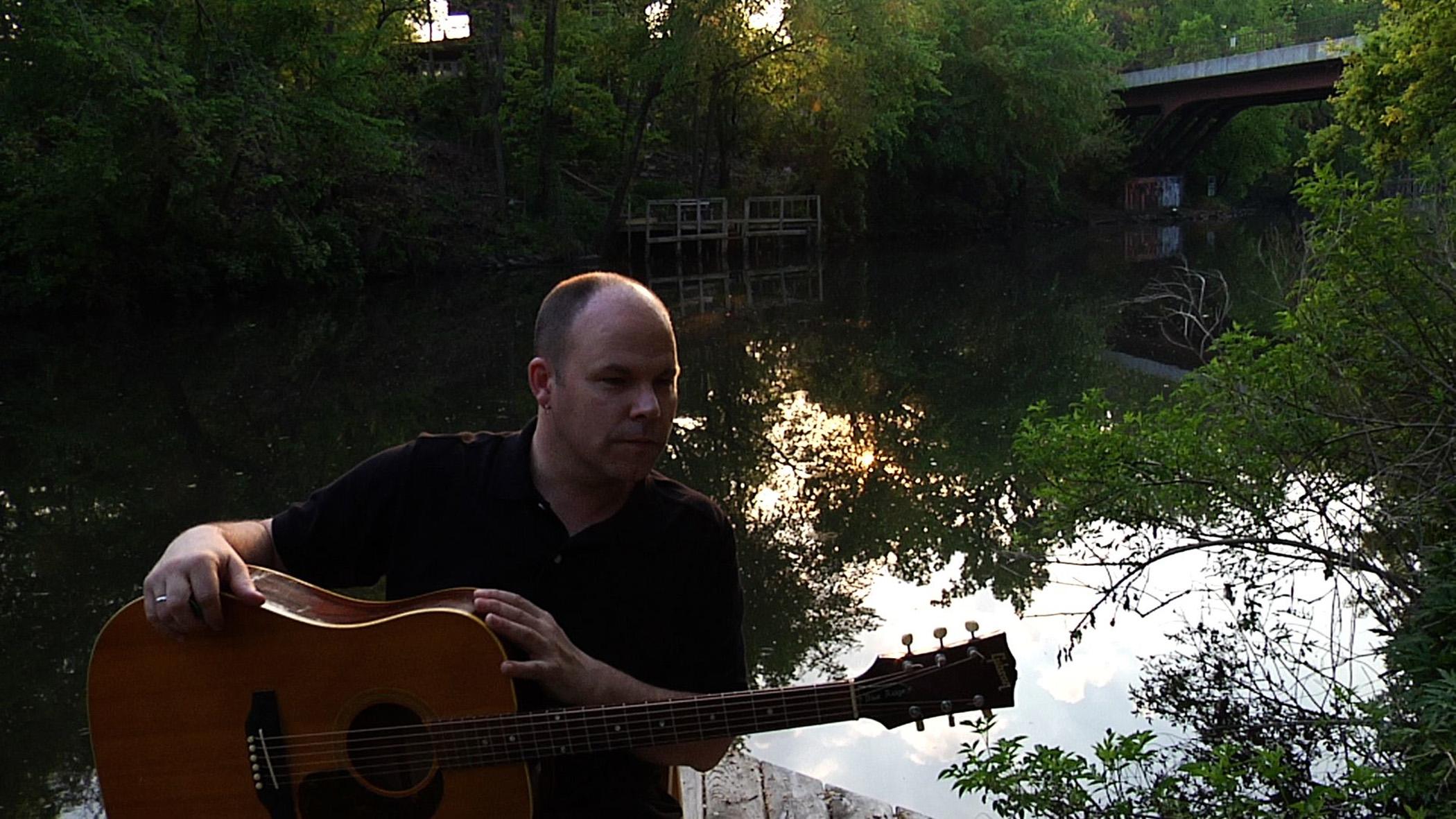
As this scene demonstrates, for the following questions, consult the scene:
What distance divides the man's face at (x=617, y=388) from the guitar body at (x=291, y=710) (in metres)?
0.36

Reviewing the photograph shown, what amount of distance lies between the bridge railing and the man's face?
134 feet

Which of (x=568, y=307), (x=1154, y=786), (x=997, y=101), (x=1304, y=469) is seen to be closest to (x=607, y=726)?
(x=568, y=307)

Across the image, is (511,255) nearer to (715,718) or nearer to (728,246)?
(728,246)

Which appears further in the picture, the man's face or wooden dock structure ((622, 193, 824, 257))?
wooden dock structure ((622, 193, 824, 257))

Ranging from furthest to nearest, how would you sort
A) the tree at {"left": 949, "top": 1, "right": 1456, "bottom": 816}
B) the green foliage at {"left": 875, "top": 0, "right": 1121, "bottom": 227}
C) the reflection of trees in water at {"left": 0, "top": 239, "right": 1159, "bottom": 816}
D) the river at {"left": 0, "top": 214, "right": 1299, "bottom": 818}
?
the green foliage at {"left": 875, "top": 0, "right": 1121, "bottom": 227} → the reflection of trees in water at {"left": 0, "top": 239, "right": 1159, "bottom": 816} → the river at {"left": 0, "top": 214, "right": 1299, "bottom": 818} → the tree at {"left": 949, "top": 1, "right": 1456, "bottom": 816}

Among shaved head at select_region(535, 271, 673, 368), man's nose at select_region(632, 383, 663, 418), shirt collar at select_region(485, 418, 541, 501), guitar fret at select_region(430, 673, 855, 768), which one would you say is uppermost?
shaved head at select_region(535, 271, 673, 368)

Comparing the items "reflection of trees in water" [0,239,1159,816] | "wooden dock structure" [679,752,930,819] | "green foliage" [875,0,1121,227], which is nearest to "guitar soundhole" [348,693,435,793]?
"wooden dock structure" [679,752,930,819]

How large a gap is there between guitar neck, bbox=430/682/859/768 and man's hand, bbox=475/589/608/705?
33 millimetres

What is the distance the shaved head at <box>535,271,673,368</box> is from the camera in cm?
237

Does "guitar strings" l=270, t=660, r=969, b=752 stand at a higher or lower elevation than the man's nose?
lower

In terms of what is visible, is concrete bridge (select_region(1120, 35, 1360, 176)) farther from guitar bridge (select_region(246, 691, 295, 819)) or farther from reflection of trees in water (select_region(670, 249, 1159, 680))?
guitar bridge (select_region(246, 691, 295, 819))

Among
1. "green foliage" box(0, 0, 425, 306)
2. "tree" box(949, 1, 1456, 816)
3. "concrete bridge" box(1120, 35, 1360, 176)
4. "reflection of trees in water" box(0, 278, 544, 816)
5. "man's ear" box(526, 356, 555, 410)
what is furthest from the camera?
"concrete bridge" box(1120, 35, 1360, 176)

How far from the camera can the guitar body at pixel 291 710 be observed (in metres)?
2.25

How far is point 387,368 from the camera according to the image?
1395 cm
